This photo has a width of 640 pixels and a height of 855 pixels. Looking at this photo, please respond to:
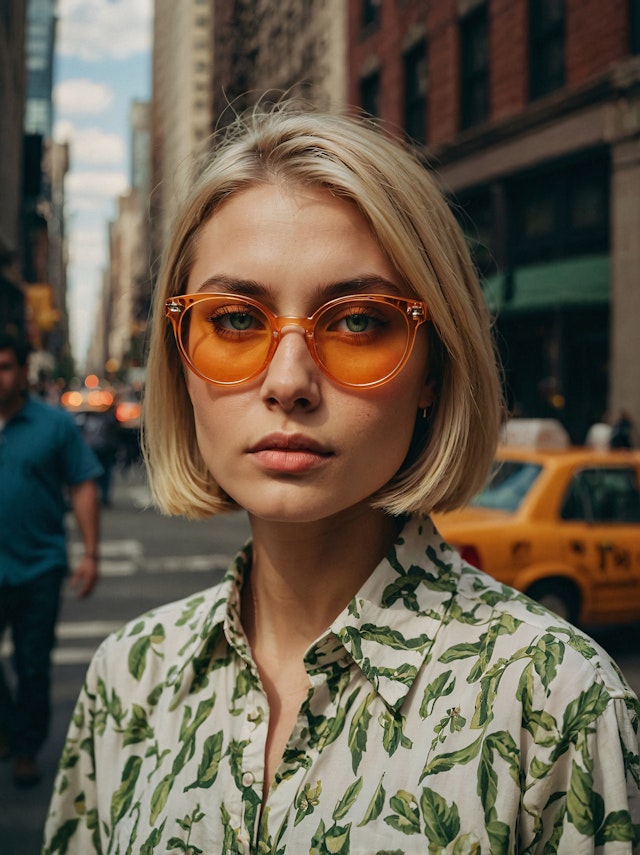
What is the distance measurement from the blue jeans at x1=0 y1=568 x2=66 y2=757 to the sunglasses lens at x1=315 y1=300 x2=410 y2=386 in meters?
4.10

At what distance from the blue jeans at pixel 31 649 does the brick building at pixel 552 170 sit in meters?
12.2

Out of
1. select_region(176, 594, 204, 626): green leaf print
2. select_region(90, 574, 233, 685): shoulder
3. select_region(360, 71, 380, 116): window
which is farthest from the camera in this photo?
select_region(360, 71, 380, 116): window

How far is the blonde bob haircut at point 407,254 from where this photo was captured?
5.18 feet

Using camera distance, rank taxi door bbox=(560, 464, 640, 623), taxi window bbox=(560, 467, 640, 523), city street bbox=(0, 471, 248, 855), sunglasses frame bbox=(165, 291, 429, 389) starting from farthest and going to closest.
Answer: taxi window bbox=(560, 467, 640, 523), taxi door bbox=(560, 464, 640, 623), city street bbox=(0, 471, 248, 855), sunglasses frame bbox=(165, 291, 429, 389)

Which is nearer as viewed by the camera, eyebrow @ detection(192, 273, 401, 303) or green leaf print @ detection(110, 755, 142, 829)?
eyebrow @ detection(192, 273, 401, 303)

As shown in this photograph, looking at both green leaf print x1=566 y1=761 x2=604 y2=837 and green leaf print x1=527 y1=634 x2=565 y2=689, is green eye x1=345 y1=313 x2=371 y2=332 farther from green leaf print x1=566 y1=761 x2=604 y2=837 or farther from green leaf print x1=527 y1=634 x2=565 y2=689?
green leaf print x1=566 y1=761 x2=604 y2=837

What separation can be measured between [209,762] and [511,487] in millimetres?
6095

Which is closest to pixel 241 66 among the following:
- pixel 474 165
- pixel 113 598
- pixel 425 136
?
pixel 425 136

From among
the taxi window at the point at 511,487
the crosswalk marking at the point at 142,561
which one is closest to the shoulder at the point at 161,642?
the taxi window at the point at 511,487

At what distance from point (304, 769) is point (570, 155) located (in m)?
19.5

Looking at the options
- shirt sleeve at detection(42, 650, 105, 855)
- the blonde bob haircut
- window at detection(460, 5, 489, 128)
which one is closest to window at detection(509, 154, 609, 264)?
window at detection(460, 5, 489, 128)

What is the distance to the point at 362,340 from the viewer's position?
158 centimetres

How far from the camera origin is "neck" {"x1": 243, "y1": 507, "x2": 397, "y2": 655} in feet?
5.52

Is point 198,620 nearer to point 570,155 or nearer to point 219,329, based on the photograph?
point 219,329
